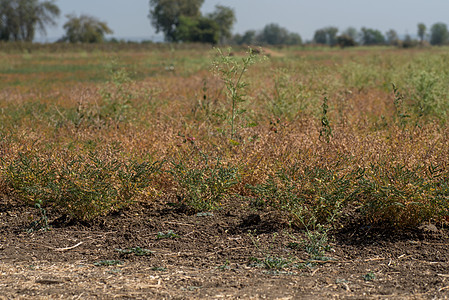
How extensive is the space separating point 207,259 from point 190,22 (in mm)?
89083

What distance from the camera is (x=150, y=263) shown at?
3.74m

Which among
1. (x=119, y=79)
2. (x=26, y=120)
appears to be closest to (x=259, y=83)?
(x=119, y=79)

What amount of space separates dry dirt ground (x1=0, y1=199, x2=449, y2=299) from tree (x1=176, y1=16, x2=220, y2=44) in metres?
82.5

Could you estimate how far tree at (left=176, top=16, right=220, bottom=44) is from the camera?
8606 centimetres

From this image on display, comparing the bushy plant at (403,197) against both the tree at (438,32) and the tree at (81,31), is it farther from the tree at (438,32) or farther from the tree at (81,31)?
the tree at (438,32)

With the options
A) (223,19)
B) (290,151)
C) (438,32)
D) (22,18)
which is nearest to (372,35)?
(438,32)

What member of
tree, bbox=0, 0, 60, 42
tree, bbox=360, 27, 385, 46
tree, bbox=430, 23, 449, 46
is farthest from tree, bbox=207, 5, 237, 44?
tree, bbox=430, 23, 449, 46

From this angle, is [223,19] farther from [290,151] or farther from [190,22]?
[290,151]

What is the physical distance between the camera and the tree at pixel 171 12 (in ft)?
330

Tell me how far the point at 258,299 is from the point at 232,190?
2.20 meters

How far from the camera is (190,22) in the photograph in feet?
293

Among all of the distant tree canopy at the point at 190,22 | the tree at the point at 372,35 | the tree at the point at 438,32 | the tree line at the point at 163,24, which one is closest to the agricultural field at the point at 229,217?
the tree line at the point at 163,24

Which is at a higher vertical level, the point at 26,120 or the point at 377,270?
the point at 26,120

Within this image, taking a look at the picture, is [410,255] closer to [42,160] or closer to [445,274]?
[445,274]
